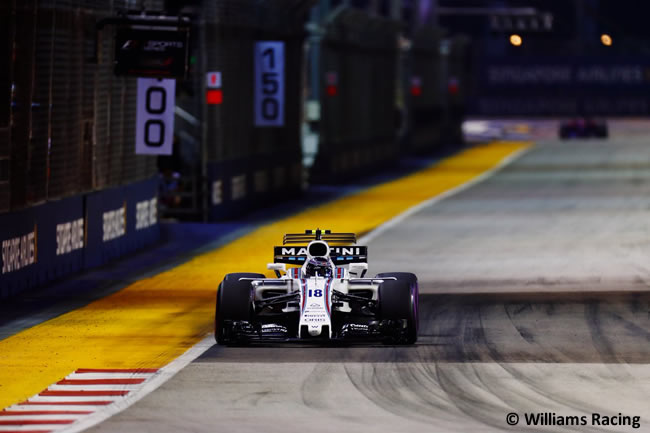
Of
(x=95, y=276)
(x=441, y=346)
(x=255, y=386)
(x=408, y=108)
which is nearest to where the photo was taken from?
(x=255, y=386)

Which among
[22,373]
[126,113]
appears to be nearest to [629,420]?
[22,373]

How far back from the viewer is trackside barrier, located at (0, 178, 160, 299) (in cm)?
2122

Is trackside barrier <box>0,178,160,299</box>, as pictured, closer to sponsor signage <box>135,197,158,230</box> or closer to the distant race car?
sponsor signage <box>135,197,158,230</box>

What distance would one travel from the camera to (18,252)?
21344 millimetres

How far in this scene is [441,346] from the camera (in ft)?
53.0

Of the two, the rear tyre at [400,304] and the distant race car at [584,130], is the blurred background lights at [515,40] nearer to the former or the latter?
the rear tyre at [400,304]

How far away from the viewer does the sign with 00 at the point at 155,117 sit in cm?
2667

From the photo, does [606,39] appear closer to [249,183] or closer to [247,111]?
[247,111]

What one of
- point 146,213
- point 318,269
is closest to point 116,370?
point 318,269

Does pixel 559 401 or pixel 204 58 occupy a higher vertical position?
pixel 204 58

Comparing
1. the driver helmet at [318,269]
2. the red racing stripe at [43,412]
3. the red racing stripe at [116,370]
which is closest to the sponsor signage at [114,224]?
the driver helmet at [318,269]

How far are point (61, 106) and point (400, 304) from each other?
952 centimetres

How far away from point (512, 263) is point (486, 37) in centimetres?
8910

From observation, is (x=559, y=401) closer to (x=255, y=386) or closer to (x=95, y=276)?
(x=255, y=386)
